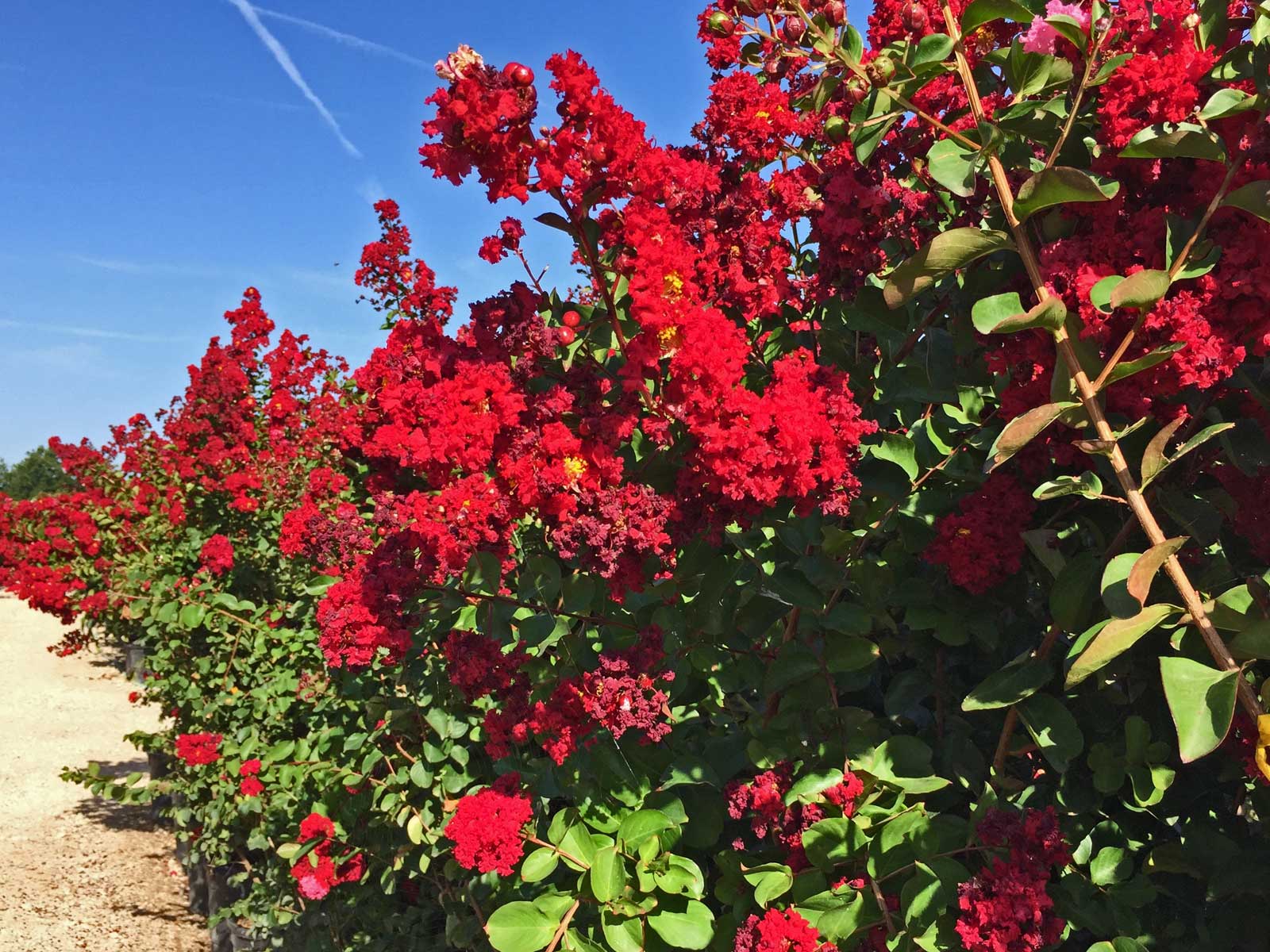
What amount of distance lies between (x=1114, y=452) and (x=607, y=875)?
1276 mm

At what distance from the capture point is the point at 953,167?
1.38 m

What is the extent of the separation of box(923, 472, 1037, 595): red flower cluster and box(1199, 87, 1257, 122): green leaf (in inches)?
26.2

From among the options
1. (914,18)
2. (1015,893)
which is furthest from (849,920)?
(914,18)

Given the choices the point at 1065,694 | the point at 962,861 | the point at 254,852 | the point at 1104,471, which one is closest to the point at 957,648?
the point at 1065,694

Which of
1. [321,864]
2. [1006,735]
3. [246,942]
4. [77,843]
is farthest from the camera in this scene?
[77,843]

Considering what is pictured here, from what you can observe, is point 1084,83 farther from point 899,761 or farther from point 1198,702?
point 899,761

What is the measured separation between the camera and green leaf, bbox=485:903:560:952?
6.17 ft

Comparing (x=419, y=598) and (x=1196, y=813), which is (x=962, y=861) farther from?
(x=419, y=598)

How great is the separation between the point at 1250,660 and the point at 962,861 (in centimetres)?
73

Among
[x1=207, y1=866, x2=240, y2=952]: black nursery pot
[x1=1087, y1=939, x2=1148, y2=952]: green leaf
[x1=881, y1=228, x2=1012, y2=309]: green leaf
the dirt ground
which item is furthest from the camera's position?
the dirt ground

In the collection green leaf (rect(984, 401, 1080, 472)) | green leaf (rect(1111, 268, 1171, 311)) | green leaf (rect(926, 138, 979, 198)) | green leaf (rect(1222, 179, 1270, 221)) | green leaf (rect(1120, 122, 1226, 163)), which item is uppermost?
green leaf (rect(926, 138, 979, 198))

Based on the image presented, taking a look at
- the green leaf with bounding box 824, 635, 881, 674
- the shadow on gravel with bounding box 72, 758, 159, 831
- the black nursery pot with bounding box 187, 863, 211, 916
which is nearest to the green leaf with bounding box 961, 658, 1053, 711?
the green leaf with bounding box 824, 635, 881, 674

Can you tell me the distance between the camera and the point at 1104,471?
1380 mm

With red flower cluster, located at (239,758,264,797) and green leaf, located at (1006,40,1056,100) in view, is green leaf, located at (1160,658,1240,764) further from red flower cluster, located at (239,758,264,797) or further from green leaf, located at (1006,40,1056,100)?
red flower cluster, located at (239,758,264,797)
